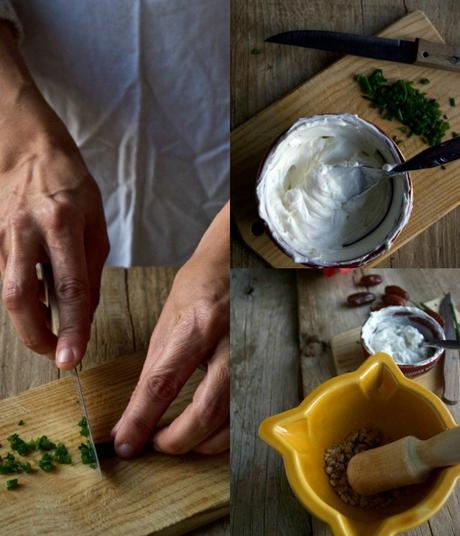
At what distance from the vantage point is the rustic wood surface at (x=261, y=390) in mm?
423

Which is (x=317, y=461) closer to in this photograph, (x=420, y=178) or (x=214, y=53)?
(x=420, y=178)

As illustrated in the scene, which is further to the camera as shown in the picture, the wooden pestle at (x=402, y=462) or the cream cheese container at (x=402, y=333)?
the cream cheese container at (x=402, y=333)

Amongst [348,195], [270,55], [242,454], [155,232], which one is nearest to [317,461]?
Result: [242,454]

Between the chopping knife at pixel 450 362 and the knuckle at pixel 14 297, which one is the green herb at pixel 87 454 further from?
the chopping knife at pixel 450 362

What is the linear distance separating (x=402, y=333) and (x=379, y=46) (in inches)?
8.6

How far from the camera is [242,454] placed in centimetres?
45

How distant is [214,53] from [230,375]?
311 mm

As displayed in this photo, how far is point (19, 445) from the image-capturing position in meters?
0.51

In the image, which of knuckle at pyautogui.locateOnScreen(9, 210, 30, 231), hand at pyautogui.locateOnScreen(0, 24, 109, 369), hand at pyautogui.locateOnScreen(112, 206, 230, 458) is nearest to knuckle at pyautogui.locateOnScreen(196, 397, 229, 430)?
hand at pyautogui.locateOnScreen(112, 206, 230, 458)

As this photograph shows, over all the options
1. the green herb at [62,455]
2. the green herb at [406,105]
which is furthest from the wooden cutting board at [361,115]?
the green herb at [62,455]

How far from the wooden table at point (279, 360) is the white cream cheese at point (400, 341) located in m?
0.02

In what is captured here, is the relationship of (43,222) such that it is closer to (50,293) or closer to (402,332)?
(50,293)

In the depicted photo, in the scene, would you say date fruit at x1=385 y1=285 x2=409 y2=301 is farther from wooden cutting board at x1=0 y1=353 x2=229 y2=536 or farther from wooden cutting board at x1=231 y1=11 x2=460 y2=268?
wooden cutting board at x1=0 y1=353 x2=229 y2=536

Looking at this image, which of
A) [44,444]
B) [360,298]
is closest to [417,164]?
[360,298]
